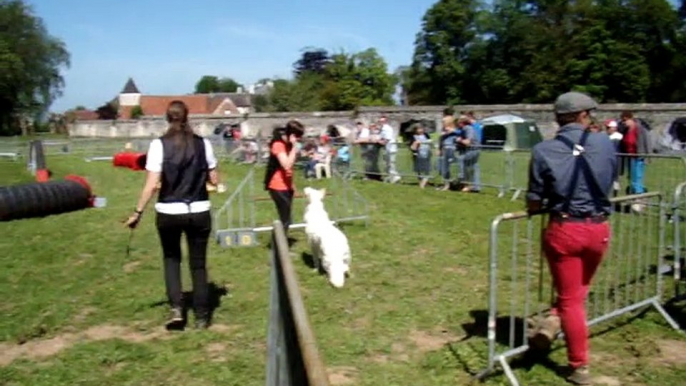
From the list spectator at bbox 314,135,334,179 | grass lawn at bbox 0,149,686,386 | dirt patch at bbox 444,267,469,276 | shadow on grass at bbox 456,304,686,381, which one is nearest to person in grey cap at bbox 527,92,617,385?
shadow on grass at bbox 456,304,686,381

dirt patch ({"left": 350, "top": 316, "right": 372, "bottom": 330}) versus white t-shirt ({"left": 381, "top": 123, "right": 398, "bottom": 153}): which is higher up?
white t-shirt ({"left": 381, "top": 123, "right": 398, "bottom": 153})

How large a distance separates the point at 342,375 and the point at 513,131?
28.6 m

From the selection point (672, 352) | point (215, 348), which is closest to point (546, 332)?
point (672, 352)

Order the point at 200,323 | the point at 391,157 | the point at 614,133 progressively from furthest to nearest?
1. the point at 391,157
2. the point at 614,133
3. the point at 200,323

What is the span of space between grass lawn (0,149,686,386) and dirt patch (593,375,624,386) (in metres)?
0.03

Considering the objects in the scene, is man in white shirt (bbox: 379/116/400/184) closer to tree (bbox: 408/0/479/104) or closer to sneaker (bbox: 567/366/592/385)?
sneaker (bbox: 567/366/592/385)

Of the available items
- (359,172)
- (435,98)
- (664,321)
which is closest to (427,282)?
(664,321)

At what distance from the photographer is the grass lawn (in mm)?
5254

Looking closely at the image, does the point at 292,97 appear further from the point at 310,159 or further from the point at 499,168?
the point at 499,168

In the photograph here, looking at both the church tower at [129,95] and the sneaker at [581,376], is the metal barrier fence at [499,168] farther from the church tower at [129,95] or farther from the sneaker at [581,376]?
the church tower at [129,95]

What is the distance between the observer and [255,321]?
6449 mm

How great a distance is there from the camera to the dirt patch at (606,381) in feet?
16.3

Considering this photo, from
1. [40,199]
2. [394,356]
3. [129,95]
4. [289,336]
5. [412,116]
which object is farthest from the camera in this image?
[129,95]

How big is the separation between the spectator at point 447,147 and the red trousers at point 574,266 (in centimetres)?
1163
